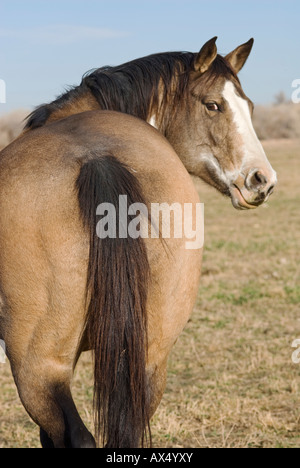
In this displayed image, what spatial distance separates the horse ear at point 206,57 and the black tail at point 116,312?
127 cm

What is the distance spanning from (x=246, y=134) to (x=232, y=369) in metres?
2.81

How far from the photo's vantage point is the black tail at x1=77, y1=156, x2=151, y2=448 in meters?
2.17

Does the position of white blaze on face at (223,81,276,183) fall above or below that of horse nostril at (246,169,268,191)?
above

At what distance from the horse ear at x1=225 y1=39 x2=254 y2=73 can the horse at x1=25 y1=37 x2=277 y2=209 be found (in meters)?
0.20

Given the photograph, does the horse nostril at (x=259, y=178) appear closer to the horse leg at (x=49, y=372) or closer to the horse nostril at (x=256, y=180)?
the horse nostril at (x=256, y=180)

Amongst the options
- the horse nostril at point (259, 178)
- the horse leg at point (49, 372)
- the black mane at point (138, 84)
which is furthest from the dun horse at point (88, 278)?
the black mane at point (138, 84)

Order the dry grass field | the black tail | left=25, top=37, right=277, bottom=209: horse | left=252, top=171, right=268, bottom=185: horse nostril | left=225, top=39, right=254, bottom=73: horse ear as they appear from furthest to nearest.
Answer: the dry grass field < left=225, top=39, right=254, bottom=73: horse ear < left=25, top=37, right=277, bottom=209: horse < left=252, top=171, right=268, bottom=185: horse nostril < the black tail

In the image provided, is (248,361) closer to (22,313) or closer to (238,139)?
(238,139)

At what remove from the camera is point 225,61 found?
3371mm

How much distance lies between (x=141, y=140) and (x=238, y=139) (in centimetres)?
77

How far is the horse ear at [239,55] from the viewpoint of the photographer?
141 inches

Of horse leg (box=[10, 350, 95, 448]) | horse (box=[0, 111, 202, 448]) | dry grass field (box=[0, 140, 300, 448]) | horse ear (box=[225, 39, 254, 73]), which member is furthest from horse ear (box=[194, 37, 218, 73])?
horse leg (box=[10, 350, 95, 448])

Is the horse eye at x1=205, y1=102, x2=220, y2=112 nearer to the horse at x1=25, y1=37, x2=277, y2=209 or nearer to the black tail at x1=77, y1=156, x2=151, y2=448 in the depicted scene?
the horse at x1=25, y1=37, x2=277, y2=209
